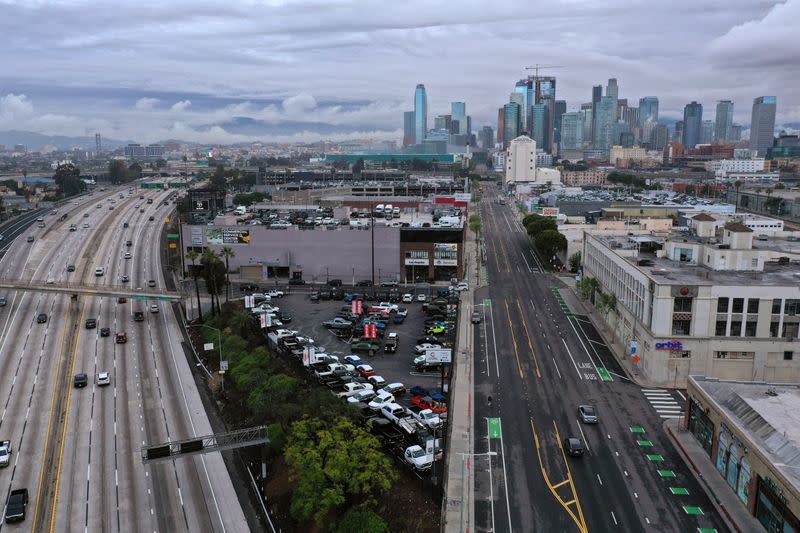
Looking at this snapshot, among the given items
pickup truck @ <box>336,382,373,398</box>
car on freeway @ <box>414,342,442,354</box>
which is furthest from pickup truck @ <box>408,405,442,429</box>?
car on freeway @ <box>414,342,442,354</box>

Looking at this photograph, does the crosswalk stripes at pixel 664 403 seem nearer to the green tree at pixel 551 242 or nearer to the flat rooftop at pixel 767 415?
the flat rooftop at pixel 767 415

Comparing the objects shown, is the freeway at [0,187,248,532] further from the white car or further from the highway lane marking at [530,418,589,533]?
the highway lane marking at [530,418,589,533]

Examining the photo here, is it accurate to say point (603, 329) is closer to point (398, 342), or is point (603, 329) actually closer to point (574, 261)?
point (398, 342)

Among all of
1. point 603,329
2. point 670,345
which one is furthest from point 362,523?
point 603,329

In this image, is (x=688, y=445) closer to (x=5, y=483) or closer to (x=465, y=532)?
(x=465, y=532)

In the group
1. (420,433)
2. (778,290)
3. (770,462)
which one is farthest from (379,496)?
(778,290)

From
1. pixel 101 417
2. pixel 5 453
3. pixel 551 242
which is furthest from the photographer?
pixel 551 242
